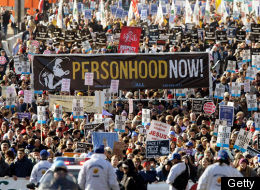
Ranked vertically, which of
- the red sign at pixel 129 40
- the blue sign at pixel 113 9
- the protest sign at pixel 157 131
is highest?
the blue sign at pixel 113 9

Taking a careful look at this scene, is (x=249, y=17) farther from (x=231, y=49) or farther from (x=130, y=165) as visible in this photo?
(x=130, y=165)

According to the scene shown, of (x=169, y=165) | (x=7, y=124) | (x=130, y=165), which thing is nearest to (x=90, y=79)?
(x=7, y=124)

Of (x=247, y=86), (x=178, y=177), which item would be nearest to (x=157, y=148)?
(x=178, y=177)

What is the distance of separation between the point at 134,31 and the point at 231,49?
562cm

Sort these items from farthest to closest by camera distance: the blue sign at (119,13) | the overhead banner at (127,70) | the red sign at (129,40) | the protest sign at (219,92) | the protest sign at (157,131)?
the blue sign at (119,13) < the red sign at (129,40) < the overhead banner at (127,70) < the protest sign at (219,92) < the protest sign at (157,131)

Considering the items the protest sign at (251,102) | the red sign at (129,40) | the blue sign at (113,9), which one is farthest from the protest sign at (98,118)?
the blue sign at (113,9)

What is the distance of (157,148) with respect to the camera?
18.1 meters

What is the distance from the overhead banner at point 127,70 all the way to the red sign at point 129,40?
359 centimetres

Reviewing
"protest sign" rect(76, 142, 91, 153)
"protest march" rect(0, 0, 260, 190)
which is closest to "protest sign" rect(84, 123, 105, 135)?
"protest march" rect(0, 0, 260, 190)

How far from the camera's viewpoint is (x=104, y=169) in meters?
13.1

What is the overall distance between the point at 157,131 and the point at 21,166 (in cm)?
420

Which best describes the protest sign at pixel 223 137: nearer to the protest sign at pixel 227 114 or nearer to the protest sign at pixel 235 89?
the protest sign at pixel 227 114

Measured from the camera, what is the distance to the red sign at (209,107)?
24.5m

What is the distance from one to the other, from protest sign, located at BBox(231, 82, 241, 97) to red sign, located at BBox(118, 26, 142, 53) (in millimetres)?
4926
